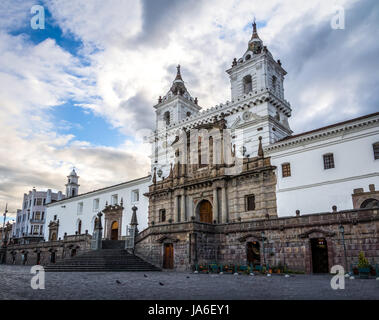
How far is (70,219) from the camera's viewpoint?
2037 inches

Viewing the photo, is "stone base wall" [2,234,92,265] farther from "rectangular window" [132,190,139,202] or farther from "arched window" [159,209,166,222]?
"arched window" [159,209,166,222]

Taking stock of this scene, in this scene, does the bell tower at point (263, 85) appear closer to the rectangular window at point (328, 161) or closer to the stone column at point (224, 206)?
the rectangular window at point (328, 161)

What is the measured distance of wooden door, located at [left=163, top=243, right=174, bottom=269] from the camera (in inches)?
1062

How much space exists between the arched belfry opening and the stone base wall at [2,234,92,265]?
13501 mm

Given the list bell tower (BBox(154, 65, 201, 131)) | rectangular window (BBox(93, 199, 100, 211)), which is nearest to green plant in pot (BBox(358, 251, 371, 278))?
bell tower (BBox(154, 65, 201, 131))

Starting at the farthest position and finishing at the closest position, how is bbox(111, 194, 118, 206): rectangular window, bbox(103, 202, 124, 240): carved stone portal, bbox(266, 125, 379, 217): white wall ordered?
bbox(111, 194, 118, 206): rectangular window → bbox(103, 202, 124, 240): carved stone portal → bbox(266, 125, 379, 217): white wall

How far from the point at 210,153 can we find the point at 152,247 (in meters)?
11.4

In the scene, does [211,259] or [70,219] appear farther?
[70,219]

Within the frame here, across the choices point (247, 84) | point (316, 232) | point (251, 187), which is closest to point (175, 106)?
point (247, 84)

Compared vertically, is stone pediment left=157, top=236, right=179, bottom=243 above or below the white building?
below

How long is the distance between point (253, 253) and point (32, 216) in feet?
192

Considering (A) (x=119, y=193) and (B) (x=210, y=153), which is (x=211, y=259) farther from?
(A) (x=119, y=193)

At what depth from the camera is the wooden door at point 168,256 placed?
26983mm
